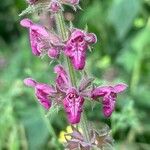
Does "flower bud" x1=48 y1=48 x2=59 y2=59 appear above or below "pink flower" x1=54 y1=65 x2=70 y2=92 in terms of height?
above

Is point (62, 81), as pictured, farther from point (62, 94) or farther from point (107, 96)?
point (107, 96)

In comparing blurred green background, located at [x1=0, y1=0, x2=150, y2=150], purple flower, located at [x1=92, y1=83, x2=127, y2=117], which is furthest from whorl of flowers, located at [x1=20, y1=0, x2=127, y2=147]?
blurred green background, located at [x1=0, y1=0, x2=150, y2=150]

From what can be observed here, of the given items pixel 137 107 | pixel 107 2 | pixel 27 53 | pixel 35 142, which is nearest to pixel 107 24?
pixel 107 2

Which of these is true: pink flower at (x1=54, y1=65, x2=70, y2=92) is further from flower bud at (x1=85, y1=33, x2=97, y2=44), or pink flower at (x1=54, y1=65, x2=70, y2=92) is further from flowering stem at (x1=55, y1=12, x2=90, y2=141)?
flower bud at (x1=85, y1=33, x2=97, y2=44)

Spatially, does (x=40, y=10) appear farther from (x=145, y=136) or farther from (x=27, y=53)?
(x=27, y=53)

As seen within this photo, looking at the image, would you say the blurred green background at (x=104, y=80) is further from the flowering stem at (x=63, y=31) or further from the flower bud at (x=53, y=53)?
the flower bud at (x=53, y=53)

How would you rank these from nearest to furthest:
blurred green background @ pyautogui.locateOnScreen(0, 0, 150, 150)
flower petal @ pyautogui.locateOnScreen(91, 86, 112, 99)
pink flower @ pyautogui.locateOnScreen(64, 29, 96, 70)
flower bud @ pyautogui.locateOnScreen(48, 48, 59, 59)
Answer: pink flower @ pyautogui.locateOnScreen(64, 29, 96, 70), flower bud @ pyautogui.locateOnScreen(48, 48, 59, 59), flower petal @ pyautogui.locateOnScreen(91, 86, 112, 99), blurred green background @ pyautogui.locateOnScreen(0, 0, 150, 150)

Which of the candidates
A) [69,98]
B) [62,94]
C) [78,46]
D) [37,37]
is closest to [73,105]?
[69,98]
